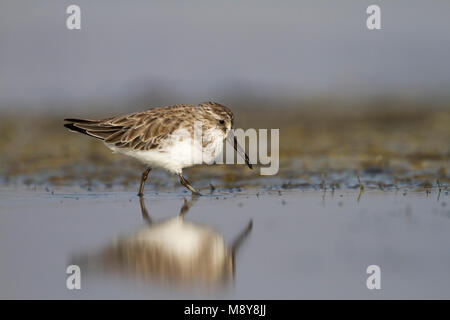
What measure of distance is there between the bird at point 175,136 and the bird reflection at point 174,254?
1.89 m

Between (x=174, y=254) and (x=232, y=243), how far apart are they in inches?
28.9

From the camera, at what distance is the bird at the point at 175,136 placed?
35.7ft

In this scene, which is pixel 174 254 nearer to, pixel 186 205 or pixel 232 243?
pixel 232 243

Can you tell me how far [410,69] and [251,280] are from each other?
68.0 ft

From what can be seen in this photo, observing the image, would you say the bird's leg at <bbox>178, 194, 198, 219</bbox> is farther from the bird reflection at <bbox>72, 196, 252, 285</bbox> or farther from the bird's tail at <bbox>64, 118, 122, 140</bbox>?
the bird's tail at <bbox>64, 118, 122, 140</bbox>

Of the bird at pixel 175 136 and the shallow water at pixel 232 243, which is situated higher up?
the bird at pixel 175 136

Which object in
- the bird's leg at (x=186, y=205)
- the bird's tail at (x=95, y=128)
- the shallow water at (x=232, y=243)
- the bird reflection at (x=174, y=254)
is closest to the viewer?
the shallow water at (x=232, y=243)

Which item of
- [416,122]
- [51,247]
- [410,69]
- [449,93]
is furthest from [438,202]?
[410,69]

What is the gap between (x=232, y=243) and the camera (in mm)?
8172

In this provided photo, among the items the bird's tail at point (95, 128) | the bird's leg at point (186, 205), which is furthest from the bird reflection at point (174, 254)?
the bird's tail at point (95, 128)

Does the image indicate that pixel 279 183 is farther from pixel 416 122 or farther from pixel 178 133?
pixel 416 122

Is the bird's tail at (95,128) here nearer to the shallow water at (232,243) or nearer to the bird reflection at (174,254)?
the shallow water at (232,243)

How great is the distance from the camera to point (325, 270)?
7.02 m

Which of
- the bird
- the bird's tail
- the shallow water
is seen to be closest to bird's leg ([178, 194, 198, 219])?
the shallow water
